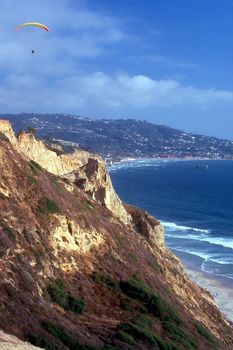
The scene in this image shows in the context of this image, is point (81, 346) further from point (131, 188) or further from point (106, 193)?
point (131, 188)

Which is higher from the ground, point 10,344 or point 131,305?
point 10,344

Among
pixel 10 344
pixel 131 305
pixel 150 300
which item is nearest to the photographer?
pixel 10 344

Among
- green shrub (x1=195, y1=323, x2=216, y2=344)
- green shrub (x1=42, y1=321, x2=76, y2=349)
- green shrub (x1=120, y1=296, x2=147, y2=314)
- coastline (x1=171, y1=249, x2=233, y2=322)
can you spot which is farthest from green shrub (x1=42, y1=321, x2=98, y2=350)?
coastline (x1=171, y1=249, x2=233, y2=322)

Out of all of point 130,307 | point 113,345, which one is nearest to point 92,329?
point 113,345

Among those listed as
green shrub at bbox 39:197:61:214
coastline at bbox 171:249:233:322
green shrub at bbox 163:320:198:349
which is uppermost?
green shrub at bbox 39:197:61:214

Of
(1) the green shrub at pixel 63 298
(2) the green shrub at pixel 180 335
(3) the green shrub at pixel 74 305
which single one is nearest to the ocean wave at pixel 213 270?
(2) the green shrub at pixel 180 335

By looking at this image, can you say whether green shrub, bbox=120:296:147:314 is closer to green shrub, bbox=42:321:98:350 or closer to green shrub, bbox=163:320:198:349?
green shrub, bbox=163:320:198:349

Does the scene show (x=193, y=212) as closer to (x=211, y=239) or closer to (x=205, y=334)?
(x=211, y=239)

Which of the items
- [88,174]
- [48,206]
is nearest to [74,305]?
[48,206]
